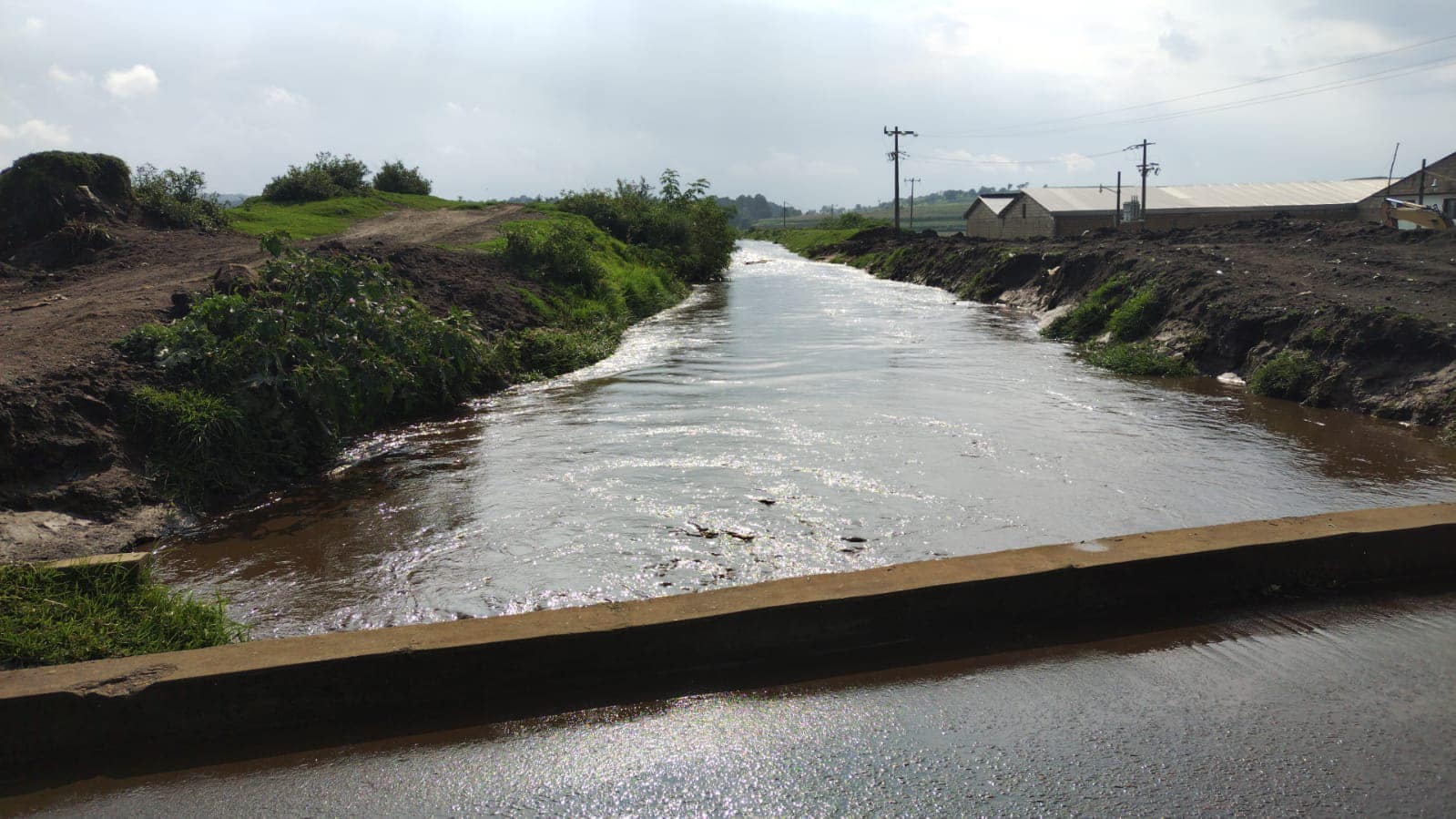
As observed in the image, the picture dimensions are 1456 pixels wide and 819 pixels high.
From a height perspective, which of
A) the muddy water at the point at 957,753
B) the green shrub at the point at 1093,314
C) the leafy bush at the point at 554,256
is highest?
the leafy bush at the point at 554,256

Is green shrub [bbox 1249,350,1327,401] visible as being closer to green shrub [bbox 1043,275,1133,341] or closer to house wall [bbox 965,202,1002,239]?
green shrub [bbox 1043,275,1133,341]

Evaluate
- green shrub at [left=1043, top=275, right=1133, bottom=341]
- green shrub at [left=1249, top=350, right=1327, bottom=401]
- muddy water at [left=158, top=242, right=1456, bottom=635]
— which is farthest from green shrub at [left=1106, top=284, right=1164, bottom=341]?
green shrub at [left=1249, top=350, right=1327, bottom=401]

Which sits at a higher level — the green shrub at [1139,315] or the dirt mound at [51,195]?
the dirt mound at [51,195]

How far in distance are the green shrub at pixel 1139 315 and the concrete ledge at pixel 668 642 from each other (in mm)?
12689

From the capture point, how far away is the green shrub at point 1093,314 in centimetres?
1961

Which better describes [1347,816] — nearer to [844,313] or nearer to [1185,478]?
[1185,478]

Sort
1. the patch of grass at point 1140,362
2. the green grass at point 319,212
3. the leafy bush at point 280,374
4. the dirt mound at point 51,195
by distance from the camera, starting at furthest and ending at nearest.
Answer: the green grass at point 319,212 → the dirt mound at point 51,195 → the patch of grass at point 1140,362 → the leafy bush at point 280,374

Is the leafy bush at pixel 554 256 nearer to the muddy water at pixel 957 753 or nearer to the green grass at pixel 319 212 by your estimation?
the green grass at pixel 319 212

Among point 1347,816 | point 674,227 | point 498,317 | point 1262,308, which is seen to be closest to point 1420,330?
point 1262,308

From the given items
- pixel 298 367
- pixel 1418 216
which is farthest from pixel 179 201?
pixel 1418 216

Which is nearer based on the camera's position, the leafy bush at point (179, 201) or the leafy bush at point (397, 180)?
the leafy bush at point (179, 201)

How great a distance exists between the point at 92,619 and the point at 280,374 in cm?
463

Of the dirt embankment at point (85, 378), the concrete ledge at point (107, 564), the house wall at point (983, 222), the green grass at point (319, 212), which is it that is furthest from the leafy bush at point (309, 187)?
the house wall at point (983, 222)

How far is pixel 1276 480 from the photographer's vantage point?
347 inches
